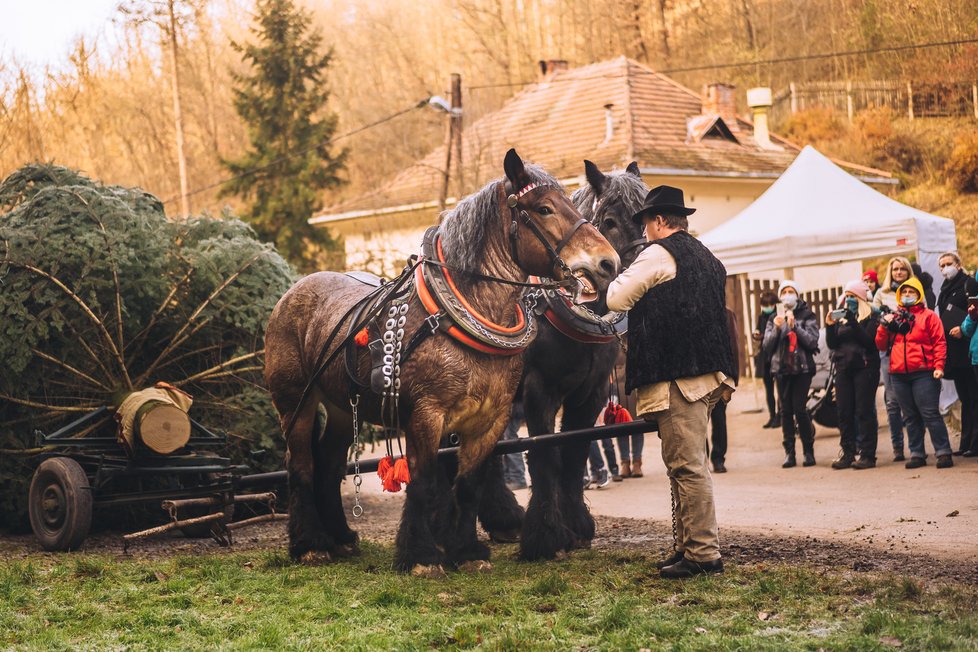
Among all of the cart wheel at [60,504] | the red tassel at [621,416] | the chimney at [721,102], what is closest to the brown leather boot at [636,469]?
the red tassel at [621,416]

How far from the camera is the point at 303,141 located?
3166 cm

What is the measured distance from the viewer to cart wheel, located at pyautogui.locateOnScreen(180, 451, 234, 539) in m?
7.72

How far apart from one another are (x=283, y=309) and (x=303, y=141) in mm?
25208

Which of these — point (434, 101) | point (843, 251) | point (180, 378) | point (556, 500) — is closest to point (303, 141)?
point (434, 101)

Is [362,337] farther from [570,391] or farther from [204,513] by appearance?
[204,513]

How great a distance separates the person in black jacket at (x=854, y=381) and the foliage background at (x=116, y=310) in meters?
5.61

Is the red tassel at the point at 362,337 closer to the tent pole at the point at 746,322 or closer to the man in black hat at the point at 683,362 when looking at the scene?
the man in black hat at the point at 683,362

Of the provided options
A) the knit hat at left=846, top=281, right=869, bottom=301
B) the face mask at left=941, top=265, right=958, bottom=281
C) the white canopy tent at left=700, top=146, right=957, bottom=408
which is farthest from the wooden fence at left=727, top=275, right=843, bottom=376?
the face mask at left=941, top=265, right=958, bottom=281

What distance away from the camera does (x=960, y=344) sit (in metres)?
10.4

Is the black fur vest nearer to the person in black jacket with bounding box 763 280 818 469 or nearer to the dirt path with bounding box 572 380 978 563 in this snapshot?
the dirt path with bounding box 572 380 978 563

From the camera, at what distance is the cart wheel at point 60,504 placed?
24.7ft

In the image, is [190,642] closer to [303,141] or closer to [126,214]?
[126,214]

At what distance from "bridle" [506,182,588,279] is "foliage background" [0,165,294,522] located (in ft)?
11.7

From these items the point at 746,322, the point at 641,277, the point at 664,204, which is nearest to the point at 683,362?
the point at 641,277
